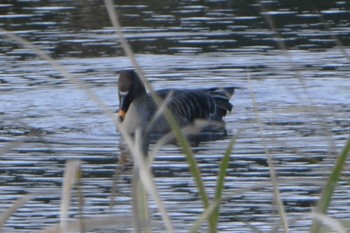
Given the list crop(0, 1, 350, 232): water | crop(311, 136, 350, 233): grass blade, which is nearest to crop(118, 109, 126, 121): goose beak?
crop(0, 1, 350, 232): water

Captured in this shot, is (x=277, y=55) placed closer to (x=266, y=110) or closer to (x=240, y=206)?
(x=266, y=110)

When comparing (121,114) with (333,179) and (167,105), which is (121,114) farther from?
(333,179)

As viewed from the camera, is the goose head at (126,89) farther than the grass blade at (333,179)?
Yes

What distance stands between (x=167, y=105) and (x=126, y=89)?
453 millimetres

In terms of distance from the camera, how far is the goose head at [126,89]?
39.1 ft

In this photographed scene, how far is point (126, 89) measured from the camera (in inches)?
473

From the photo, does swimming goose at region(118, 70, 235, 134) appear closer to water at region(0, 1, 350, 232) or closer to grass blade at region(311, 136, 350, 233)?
water at region(0, 1, 350, 232)

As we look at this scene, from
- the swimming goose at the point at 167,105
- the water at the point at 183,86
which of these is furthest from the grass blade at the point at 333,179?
the swimming goose at the point at 167,105

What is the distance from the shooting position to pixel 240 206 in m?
8.04

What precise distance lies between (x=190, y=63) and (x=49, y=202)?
6745mm

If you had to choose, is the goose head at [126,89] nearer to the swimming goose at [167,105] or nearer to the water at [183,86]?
the swimming goose at [167,105]

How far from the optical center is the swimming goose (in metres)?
12.0

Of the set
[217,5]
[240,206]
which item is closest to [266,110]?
[240,206]

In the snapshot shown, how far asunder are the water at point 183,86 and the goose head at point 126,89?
199 mm
